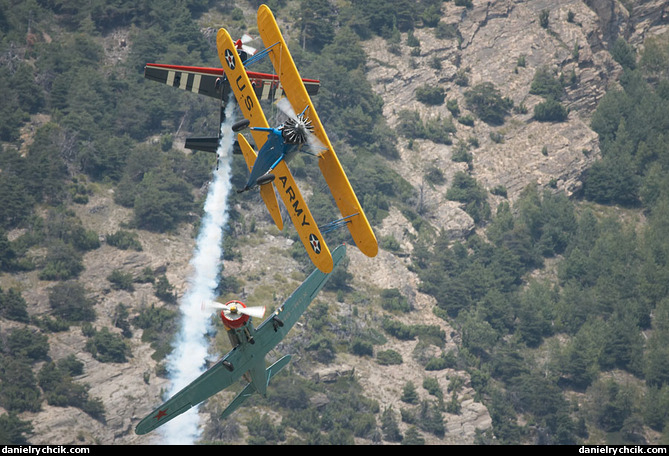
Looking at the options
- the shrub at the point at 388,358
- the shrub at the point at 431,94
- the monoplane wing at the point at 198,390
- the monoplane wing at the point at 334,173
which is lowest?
the shrub at the point at 388,358

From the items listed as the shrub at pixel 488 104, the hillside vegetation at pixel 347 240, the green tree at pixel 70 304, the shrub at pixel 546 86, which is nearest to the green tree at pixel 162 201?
the hillside vegetation at pixel 347 240

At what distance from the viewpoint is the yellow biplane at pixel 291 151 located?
56.4 m

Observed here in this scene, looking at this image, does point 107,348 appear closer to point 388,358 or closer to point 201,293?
point 388,358

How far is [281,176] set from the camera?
59031 mm

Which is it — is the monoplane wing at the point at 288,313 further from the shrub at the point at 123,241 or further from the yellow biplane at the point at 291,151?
the shrub at the point at 123,241

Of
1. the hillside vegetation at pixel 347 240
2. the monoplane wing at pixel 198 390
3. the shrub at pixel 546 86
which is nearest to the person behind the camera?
the monoplane wing at pixel 198 390

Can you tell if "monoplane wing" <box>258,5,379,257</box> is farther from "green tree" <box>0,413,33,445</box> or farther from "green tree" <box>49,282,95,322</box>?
"green tree" <box>49,282,95,322</box>

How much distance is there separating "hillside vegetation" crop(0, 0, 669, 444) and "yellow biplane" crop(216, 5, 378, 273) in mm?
51321

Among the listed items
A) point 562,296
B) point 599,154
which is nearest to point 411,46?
point 599,154

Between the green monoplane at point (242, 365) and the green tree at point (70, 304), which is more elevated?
the green monoplane at point (242, 365)

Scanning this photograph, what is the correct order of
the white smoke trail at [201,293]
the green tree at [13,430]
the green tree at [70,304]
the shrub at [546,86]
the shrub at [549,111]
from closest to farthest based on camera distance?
the white smoke trail at [201,293], the green tree at [13,430], the green tree at [70,304], the shrub at [549,111], the shrub at [546,86]

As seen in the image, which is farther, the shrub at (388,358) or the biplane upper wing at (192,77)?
the shrub at (388,358)

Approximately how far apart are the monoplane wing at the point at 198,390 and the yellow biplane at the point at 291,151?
627 centimetres

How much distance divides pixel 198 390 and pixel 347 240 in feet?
258
